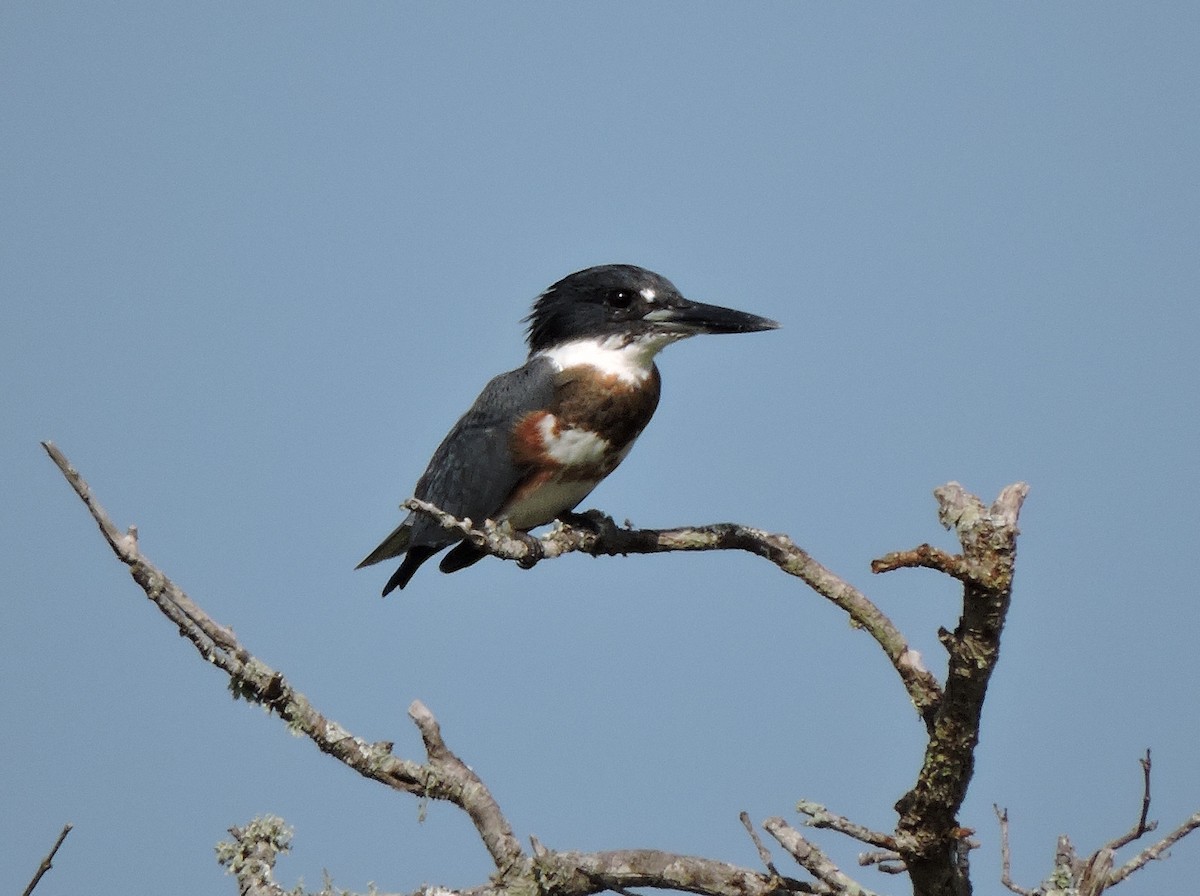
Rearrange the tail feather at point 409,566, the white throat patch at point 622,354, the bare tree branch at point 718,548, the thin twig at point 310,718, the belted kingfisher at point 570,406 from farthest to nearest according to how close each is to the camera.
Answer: the tail feather at point 409,566 → the white throat patch at point 622,354 → the belted kingfisher at point 570,406 → the bare tree branch at point 718,548 → the thin twig at point 310,718

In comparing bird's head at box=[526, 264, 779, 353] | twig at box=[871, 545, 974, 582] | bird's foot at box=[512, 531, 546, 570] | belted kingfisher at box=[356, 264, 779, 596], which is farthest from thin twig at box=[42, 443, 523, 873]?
bird's head at box=[526, 264, 779, 353]

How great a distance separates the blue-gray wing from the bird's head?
0.69 ft

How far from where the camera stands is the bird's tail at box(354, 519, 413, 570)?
5.29 metres

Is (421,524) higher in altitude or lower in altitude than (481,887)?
higher

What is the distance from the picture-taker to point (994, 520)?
2.64 m

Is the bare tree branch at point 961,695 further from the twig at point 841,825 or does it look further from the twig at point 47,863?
the twig at point 47,863

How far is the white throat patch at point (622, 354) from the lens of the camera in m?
4.90

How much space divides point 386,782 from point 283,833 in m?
0.32

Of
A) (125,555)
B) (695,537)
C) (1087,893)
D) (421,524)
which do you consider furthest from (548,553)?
(1087,893)

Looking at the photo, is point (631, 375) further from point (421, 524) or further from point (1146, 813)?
point (1146, 813)

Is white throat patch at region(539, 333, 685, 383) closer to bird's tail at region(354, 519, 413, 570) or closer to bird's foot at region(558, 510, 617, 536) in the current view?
bird's foot at region(558, 510, 617, 536)

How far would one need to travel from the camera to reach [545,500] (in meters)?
4.90

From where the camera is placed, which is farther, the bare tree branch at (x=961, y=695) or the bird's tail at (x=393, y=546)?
the bird's tail at (x=393, y=546)

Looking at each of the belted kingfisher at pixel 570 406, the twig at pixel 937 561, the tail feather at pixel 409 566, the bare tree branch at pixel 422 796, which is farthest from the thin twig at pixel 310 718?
the tail feather at pixel 409 566
